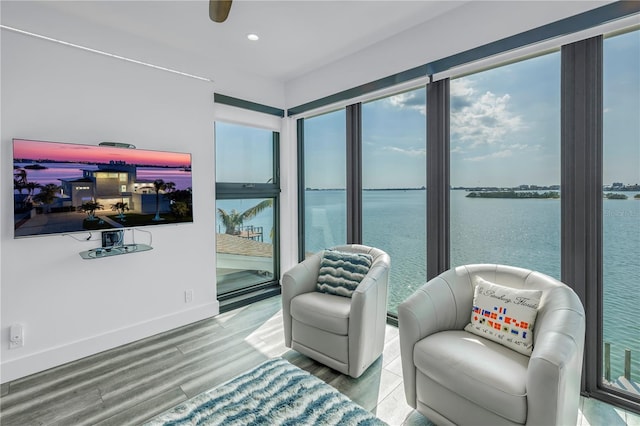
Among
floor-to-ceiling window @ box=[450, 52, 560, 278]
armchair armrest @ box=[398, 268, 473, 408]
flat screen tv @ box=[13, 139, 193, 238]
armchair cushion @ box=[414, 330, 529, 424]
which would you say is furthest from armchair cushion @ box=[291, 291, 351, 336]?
flat screen tv @ box=[13, 139, 193, 238]

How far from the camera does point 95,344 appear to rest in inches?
101

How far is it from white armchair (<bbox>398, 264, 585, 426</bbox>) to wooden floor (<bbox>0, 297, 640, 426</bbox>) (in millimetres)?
345

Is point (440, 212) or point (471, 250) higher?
point (440, 212)

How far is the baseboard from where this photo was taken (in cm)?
223

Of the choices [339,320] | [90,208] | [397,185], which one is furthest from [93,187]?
[397,185]

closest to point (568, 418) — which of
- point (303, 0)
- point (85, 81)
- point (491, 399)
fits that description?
point (491, 399)

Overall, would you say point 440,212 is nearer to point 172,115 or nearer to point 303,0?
point 303,0

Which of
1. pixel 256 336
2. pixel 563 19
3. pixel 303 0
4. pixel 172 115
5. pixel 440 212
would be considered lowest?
pixel 256 336

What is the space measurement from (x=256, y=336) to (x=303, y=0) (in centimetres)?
285

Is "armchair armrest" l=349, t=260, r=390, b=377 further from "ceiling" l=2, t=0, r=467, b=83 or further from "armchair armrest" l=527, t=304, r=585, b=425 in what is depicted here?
"ceiling" l=2, t=0, r=467, b=83

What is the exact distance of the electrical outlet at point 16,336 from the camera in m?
2.21

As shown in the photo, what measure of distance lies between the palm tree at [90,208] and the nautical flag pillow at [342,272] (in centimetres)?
191

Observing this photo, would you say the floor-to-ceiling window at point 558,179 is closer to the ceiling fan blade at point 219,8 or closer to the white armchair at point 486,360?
the white armchair at point 486,360

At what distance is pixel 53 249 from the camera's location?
2393 millimetres
